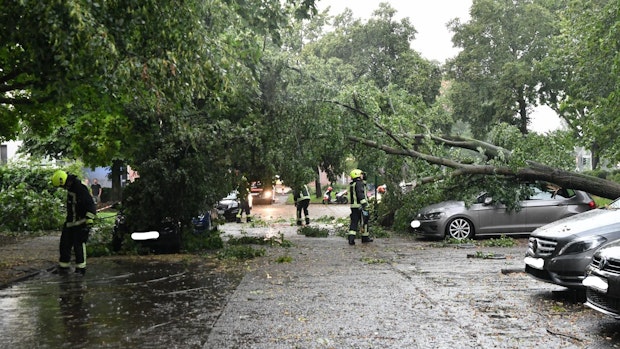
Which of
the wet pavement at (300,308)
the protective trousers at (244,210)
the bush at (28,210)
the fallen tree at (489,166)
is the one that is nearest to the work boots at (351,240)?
the fallen tree at (489,166)

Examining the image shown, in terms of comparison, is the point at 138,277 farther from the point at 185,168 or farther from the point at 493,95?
the point at 493,95

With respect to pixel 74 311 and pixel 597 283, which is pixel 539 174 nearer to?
pixel 597 283

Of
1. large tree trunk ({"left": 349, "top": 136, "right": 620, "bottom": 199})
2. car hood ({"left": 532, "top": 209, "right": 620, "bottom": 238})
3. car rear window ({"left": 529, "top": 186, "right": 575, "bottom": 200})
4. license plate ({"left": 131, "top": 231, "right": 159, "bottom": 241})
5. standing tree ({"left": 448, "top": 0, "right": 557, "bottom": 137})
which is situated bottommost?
license plate ({"left": 131, "top": 231, "right": 159, "bottom": 241})

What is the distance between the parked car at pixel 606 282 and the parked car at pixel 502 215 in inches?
385

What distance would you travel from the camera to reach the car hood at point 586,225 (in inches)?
308

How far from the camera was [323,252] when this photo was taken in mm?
14289

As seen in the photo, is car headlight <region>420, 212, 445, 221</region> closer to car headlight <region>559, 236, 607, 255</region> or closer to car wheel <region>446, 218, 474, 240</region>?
car wheel <region>446, 218, 474, 240</region>

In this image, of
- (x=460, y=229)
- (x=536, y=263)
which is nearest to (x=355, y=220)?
(x=460, y=229)

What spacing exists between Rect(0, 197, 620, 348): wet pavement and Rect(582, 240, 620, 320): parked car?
315 millimetres

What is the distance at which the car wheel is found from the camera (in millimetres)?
16359

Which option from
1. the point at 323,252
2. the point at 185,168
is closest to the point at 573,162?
the point at 323,252

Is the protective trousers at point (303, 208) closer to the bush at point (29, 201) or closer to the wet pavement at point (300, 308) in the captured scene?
the bush at point (29, 201)

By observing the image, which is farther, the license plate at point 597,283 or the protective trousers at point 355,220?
the protective trousers at point 355,220

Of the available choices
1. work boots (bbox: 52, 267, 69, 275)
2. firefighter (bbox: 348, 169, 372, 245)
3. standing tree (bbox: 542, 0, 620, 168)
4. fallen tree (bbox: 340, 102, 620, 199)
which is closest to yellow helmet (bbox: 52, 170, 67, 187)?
work boots (bbox: 52, 267, 69, 275)
